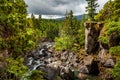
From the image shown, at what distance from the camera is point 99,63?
55625 millimetres

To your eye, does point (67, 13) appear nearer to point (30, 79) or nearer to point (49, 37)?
point (49, 37)

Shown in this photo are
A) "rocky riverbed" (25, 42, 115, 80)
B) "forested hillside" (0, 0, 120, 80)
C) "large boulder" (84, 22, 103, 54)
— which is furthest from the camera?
"large boulder" (84, 22, 103, 54)

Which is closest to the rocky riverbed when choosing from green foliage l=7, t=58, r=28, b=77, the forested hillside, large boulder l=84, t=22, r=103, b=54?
the forested hillside

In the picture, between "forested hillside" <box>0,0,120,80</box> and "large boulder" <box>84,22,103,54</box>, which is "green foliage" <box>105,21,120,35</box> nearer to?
"forested hillside" <box>0,0,120,80</box>

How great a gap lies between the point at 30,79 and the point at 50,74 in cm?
2522

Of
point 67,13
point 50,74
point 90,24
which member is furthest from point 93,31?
point 67,13

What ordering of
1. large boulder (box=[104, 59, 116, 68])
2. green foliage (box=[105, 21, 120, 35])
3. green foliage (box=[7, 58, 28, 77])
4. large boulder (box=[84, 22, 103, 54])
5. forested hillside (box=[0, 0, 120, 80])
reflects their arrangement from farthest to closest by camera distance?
large boulder (box=[84, 22, 103, 54])
large boulder (box=[104, 59, 116, 68])
green foliage (box=[105, 21, 120, 35])
forested hillside (box=[0, 0, 120, 80])
green foliage (box=[7, 58, 28, 77])

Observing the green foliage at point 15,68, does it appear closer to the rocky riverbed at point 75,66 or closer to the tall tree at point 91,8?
the rocky riverbed at point 75,66

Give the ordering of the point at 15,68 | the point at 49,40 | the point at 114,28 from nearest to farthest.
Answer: the point at 15,68
the point at 114,28
the point at 49,40

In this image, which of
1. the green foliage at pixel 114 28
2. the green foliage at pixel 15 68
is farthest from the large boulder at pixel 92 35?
the green foliage at pixel 15 68

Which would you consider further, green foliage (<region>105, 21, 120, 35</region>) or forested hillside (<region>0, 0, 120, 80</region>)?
green foliage (<region>105, 21, 120, 35</region>)

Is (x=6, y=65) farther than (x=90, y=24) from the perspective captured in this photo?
No

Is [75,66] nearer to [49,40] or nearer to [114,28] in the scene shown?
[114,28]

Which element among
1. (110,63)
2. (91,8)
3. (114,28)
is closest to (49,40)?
(91,8)
